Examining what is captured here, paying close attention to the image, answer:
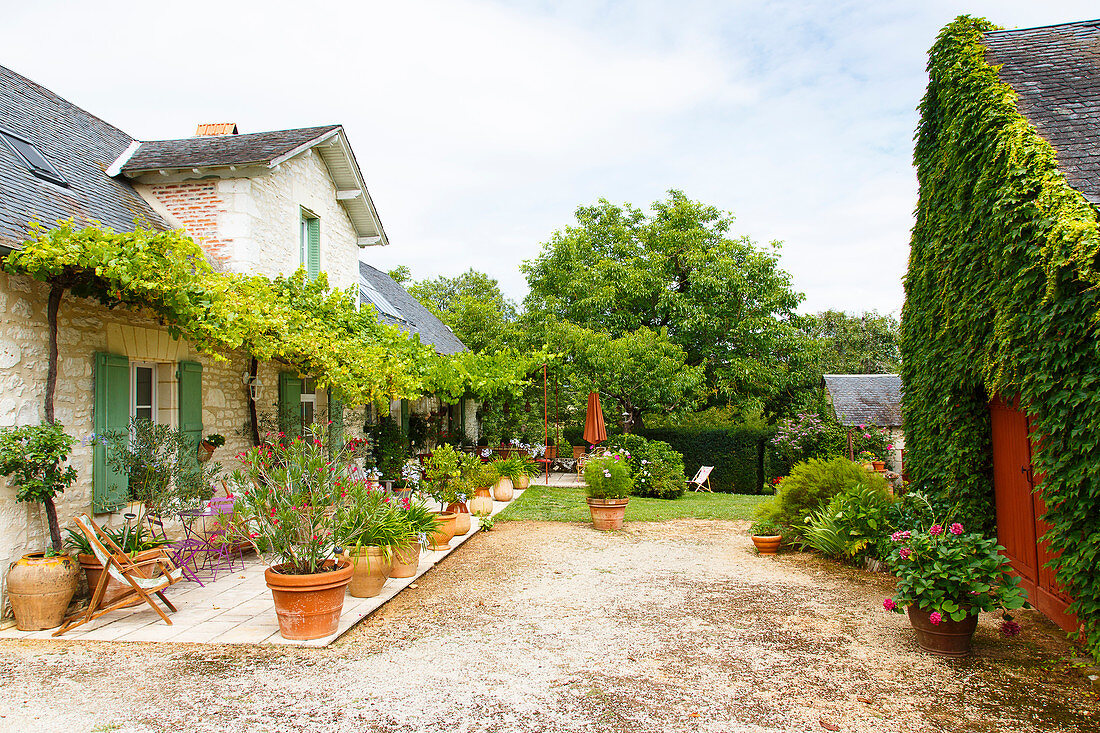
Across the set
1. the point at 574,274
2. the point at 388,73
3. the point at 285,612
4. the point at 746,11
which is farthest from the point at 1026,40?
the point at 574,274

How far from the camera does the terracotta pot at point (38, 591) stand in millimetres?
4625

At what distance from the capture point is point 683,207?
64.5 ft

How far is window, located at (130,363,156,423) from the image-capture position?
632 centimetres

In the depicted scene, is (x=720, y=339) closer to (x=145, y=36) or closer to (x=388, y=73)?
(x=388, y=73)

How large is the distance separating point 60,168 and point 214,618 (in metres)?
5.35

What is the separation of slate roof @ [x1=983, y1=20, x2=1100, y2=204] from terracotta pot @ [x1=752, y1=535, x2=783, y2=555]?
16.4ft

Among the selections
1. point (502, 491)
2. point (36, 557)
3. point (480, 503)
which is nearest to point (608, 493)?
point (480, 503)

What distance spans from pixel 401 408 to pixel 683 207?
11.6 meters

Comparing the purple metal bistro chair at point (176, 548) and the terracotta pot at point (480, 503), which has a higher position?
the purple metal bistro chair at point (176, 548)

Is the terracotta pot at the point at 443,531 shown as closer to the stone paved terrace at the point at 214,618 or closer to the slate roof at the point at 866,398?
the stone paved terrace at the point at 214,618

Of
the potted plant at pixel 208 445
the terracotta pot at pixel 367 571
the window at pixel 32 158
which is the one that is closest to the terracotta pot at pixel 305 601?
the terracotta pot at pixel 367 571

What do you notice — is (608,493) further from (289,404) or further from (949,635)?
(949,635)

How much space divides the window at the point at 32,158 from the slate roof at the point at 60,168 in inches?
3.2

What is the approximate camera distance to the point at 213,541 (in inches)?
238
